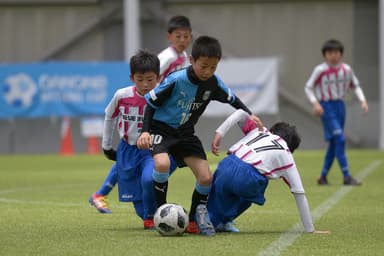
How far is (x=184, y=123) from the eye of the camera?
7906mm

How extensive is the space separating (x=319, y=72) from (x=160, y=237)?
716cm

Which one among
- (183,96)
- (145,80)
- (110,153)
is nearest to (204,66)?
(183,96)

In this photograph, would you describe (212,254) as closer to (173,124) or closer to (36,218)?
(173,124)

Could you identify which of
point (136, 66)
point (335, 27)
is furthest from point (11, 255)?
point (335, 27)

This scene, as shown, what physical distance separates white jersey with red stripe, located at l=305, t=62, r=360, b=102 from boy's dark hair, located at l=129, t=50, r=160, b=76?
6.09 m

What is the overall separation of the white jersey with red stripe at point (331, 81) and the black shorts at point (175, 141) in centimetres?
650

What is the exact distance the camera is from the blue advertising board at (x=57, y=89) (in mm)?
25203

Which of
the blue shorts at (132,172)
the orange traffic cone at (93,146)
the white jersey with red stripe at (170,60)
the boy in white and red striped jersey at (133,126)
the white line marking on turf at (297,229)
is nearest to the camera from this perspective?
the white line marking on turf at (297,229)

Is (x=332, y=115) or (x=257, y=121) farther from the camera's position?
(x=332, y=115)

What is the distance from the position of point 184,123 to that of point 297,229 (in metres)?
1.24

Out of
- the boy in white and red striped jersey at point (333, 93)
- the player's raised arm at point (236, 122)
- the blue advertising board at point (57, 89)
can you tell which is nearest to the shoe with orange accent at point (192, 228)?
the player's raised arm at point (236, 122)

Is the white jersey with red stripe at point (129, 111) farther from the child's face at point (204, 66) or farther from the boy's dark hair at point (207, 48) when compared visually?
the boy's dark hair at point (207, 48)

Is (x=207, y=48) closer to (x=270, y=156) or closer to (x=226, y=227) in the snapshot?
(x=270, y=156)

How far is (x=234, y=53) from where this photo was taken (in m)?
29.6
